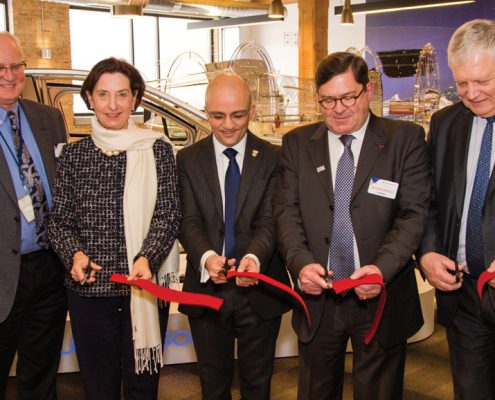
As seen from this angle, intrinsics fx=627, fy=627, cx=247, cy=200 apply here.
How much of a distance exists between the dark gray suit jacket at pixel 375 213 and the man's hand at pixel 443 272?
8 centimetres

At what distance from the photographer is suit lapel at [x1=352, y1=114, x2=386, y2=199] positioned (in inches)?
90.0

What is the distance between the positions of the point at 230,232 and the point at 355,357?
69 cm

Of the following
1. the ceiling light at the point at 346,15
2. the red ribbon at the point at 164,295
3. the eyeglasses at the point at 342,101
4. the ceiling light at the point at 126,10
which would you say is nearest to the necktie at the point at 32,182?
the red ribbon at the point at 164,295

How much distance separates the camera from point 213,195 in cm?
252

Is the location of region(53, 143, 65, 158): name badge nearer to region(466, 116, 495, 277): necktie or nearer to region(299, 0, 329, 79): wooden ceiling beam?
region(466, 116, 495, 277): necktie

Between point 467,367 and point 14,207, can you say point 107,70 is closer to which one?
point 14,207

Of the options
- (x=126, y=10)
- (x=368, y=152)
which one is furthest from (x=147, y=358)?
(x=126, y=10)

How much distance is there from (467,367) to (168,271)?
1222 mm

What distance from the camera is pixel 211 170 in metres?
2.54

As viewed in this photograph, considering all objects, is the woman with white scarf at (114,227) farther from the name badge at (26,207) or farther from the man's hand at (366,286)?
the man's hand at (366,286)

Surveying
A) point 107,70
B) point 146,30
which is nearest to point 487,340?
point 107,70

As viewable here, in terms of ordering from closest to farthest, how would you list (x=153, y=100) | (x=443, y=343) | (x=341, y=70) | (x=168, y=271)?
(x=341, y=70)
(x=168, y=271)
(x=443, y=343)
(x=153, y=100)

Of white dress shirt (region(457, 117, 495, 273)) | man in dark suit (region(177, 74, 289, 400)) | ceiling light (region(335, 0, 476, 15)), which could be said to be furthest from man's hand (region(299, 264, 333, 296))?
ceiling light (region(335, 0, 476, 15))

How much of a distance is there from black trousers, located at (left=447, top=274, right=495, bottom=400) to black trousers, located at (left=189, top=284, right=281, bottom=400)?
2.36ft
